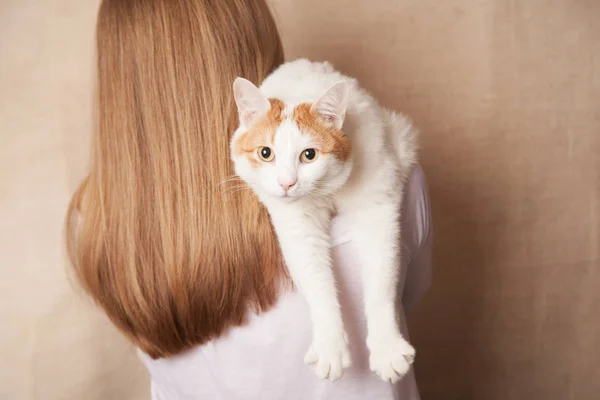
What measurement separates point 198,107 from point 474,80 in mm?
1162

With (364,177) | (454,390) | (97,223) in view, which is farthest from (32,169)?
(454,390)

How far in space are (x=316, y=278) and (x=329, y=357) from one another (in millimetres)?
129

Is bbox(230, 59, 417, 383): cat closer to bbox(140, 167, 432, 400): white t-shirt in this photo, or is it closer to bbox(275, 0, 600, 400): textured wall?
bbox(140, 167, 432, 400): white t-shirt

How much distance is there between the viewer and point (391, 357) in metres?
0.89

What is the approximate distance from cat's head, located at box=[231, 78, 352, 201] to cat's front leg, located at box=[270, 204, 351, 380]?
56 mm

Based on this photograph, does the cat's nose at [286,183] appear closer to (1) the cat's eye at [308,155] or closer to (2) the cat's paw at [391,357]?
→ (1) the cat's eye at [308,155]

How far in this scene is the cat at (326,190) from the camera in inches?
34.8

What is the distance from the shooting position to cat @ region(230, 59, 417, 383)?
88 centimetres

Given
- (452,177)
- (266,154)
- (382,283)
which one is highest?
(266,154)

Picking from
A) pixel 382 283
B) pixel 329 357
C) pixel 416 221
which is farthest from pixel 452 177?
pixel 329 357

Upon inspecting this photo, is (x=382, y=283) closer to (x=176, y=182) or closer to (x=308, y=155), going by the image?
(x=308, y=155)

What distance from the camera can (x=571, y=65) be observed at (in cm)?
184

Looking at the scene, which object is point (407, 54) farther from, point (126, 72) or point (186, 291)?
point (186, 291)

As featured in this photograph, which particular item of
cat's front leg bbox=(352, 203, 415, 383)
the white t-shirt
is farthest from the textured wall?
cat's front leg bbox=(352, 203, 415, 383)
